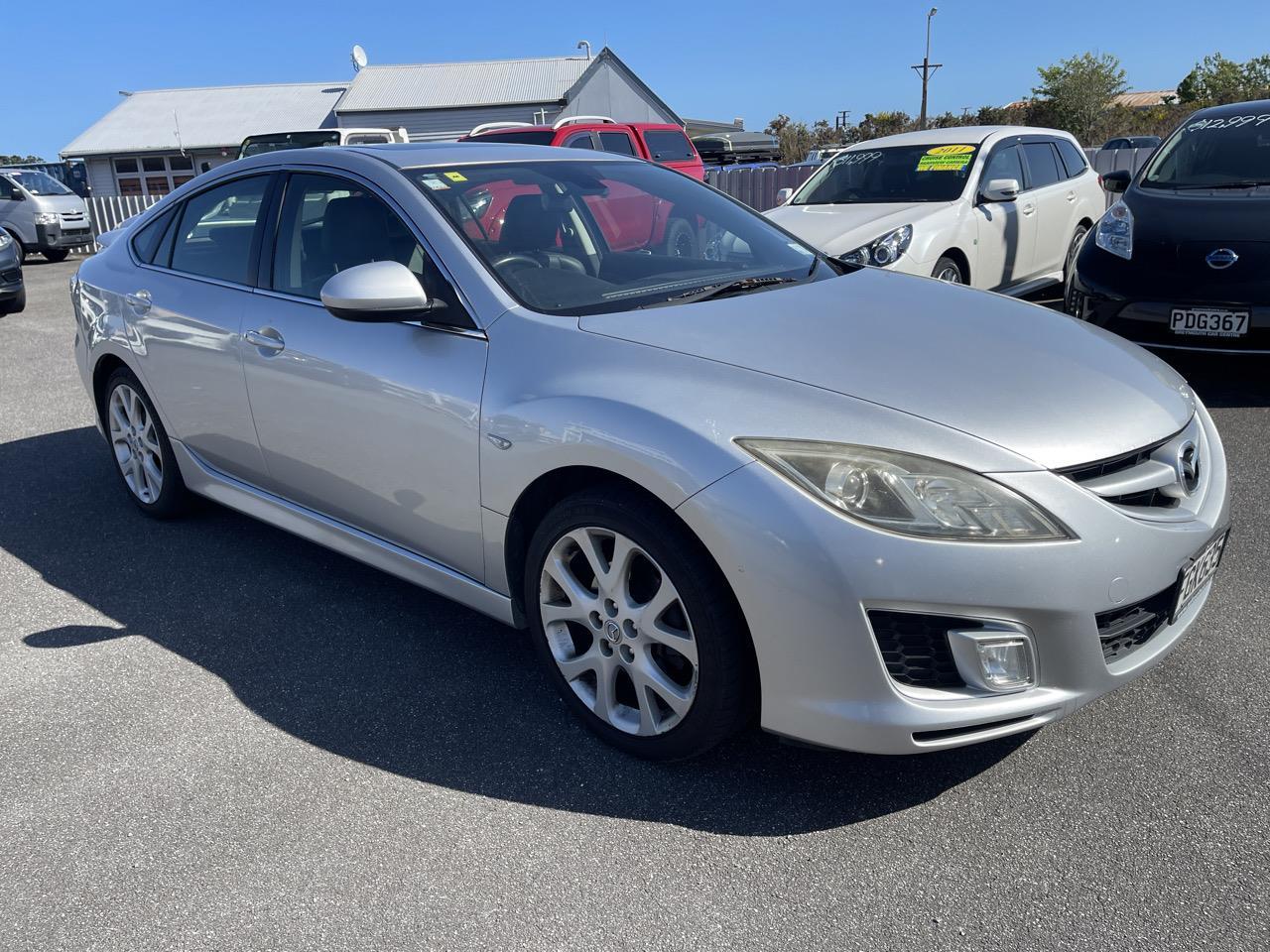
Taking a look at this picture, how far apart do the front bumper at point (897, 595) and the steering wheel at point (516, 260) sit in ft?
3.73

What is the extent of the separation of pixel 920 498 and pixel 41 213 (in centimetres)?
1955

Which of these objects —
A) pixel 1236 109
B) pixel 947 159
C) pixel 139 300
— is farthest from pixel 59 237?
pixel 1236 109

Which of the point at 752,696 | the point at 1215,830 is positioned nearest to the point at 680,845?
the point at 752,696

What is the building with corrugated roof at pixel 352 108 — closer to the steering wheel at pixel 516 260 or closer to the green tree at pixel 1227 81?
the green tree at pixel 1227 81

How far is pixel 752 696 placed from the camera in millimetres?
2518

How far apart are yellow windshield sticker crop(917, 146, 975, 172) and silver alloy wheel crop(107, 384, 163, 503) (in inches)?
229

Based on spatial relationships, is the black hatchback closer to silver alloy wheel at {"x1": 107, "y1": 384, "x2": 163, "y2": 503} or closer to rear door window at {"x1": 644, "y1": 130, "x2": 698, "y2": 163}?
silver alloy wheel at {"x1": 107, "y1": 384, "x2": 163, "y2": 503}

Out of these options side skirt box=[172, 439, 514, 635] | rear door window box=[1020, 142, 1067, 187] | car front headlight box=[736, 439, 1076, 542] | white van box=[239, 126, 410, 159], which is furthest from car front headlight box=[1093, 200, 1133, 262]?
white van box=[239, 126, 410, 159]

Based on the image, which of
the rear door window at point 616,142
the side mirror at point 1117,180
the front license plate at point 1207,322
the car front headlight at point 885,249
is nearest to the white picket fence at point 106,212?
the rear door window at point 616,142

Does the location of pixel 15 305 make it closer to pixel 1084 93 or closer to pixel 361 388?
pixel 361 388

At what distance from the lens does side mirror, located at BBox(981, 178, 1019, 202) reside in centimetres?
747

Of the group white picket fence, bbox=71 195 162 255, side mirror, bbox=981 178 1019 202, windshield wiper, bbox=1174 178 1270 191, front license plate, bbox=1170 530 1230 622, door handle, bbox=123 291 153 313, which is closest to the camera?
front license plate, bbox=1170 530 1230 622

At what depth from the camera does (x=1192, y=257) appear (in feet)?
18.6

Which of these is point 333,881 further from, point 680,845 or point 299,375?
point 299,375
